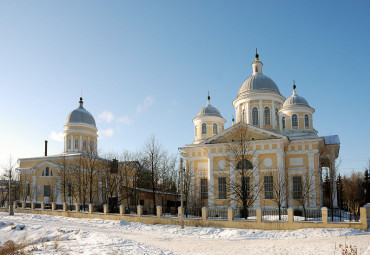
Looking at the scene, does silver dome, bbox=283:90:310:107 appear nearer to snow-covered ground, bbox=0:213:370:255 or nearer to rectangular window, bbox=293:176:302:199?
rectangular window, bbox=293:176:302:199

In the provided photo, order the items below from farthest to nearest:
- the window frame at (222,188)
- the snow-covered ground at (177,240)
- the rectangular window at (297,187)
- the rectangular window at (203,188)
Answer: the rectangular window at (203,188), the window frame at (222,188), the rectangular window at (297,187), the snow-covered ground at (177,240)

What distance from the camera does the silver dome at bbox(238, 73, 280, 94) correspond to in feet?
116

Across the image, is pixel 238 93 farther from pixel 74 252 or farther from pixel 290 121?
pixel 74 252

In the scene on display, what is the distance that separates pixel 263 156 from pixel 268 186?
253cm

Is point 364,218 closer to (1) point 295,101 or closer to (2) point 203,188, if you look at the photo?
(2) point 203,188

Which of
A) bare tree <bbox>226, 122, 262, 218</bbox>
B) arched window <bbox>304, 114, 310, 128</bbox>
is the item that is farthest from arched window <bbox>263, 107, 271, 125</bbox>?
bare tree <bbox>226, 122, 262, 218</bbox>

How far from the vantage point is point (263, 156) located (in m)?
29.8

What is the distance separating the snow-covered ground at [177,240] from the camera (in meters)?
14.4

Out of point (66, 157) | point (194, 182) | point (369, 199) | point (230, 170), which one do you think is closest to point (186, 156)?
point (194, 182)

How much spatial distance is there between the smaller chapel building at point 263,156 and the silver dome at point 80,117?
16.3 metres

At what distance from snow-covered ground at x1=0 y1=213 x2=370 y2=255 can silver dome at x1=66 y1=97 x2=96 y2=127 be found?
73.0ft

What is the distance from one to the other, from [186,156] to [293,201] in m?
10.5

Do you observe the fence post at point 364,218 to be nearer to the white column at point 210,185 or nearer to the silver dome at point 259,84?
the white column at point 210,185

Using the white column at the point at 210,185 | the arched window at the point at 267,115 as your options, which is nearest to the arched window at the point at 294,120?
the arched window at the point at 267,115
